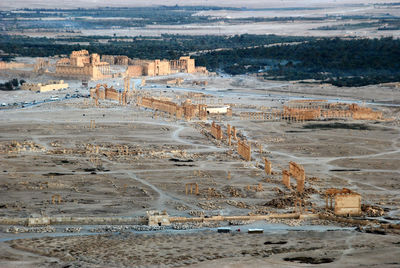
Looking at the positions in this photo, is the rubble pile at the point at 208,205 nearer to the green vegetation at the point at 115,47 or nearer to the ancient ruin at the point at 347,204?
the ancient ruin at the point at 347,204

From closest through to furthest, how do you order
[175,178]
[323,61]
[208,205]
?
[208,205] < [175,178] < [323,61]

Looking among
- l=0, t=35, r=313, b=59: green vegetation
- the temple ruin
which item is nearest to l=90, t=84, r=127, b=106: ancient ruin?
the temple ruin

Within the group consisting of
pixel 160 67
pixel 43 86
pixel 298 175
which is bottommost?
pixel 298 175

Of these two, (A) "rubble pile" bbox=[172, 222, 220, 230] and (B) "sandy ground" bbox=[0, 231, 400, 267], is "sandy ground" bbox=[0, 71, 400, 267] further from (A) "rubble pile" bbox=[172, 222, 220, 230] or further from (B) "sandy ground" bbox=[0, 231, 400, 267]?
(A) "rubble pile" bbox=[172, 222, 220, 230]

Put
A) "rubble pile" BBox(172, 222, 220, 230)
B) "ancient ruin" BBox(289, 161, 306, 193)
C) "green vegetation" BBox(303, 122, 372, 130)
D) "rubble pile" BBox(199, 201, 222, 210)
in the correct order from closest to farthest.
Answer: "rubble pile" BBox(172, 222, 220, 230), "rubble pile" BBox(199, 201, 222, 210), "ancient ruin" BBox(289, 161, 306, 193), "green vegetation" BBox(303, 122, 372, 130)

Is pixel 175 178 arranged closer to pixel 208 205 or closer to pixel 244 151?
pixel 208 205

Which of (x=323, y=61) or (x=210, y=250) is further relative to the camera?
(x=323, y=61)

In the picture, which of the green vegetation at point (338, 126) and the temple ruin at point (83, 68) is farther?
the temple ruin at point (83, 68)

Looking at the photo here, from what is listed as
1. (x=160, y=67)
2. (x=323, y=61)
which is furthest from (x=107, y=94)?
(x=323, y=61)

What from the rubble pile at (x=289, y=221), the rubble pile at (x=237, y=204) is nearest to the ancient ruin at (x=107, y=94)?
the rubble pile at (x=237, y=204)
